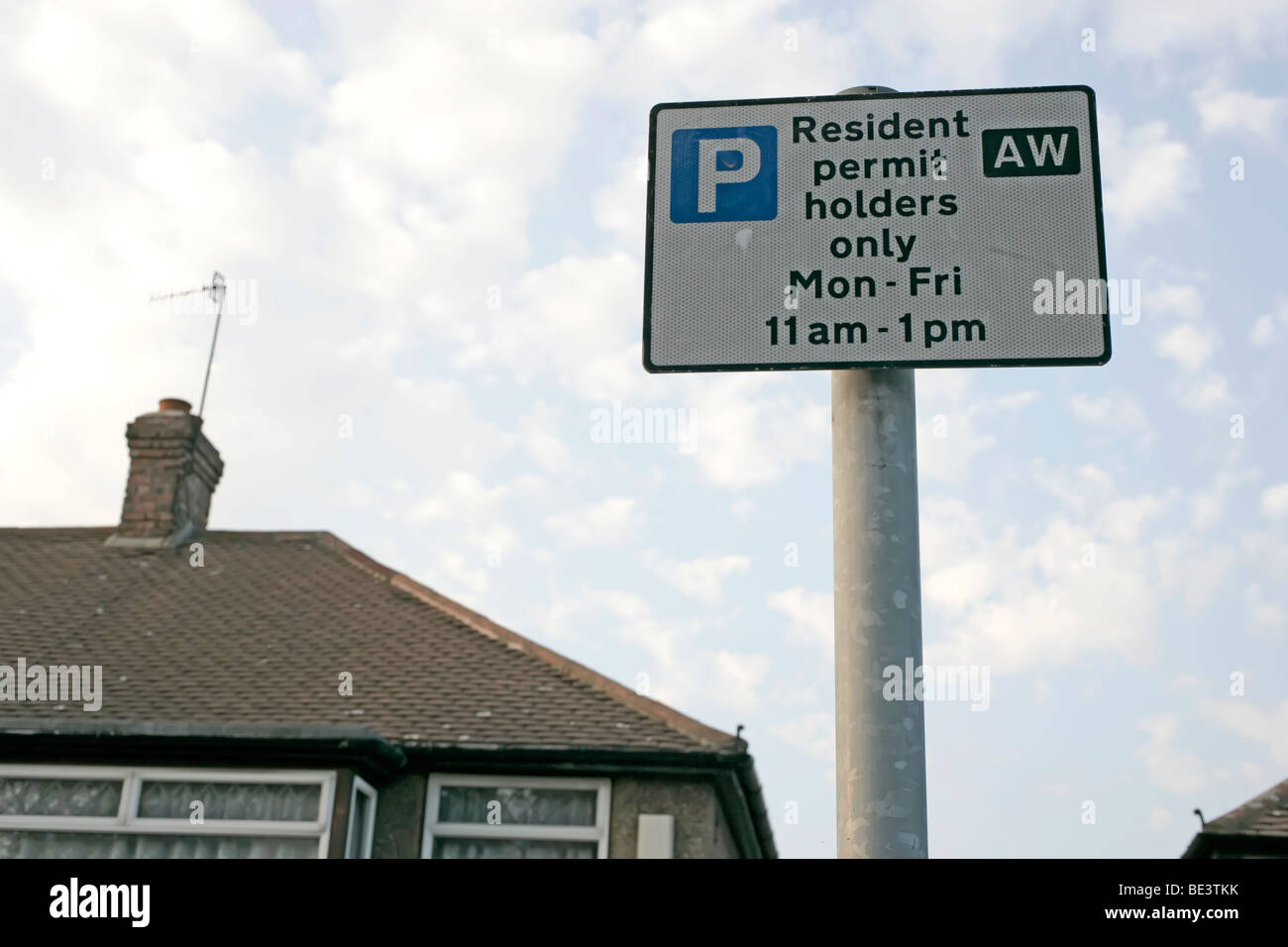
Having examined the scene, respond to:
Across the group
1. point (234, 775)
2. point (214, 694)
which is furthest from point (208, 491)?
point (234, 775)

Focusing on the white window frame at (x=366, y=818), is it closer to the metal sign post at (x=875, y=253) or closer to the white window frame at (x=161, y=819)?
the white window frame at (x=161, y=819)

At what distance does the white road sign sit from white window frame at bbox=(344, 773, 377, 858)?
1008 centimetres

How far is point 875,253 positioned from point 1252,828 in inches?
519

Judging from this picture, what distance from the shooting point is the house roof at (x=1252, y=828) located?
44.8ft

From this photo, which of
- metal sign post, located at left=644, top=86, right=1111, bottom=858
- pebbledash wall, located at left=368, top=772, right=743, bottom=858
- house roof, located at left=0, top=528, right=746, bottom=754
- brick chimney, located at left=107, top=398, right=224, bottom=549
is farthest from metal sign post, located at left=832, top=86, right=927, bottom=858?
brick chimney, located at left=107, top=398, right=224, bottom=549

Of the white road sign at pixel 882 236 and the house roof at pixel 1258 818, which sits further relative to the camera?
the house roof at pixel 1258 818

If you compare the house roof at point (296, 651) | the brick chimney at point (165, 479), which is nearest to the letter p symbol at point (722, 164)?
the house roof at point (296, 651)

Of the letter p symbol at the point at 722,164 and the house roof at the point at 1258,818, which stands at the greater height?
the letter p symbol at the point at 722,164

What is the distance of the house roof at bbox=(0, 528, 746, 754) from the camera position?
12.9 m

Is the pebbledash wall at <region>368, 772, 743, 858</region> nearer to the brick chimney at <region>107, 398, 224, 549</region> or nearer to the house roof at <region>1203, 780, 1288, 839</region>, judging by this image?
the house roof at <region>1203, 780, 1288, 839</region>

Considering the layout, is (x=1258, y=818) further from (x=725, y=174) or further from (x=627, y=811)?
(x=725, y=174)

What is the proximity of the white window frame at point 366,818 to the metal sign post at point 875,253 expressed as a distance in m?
10.1

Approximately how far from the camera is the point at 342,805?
39.2 ft
